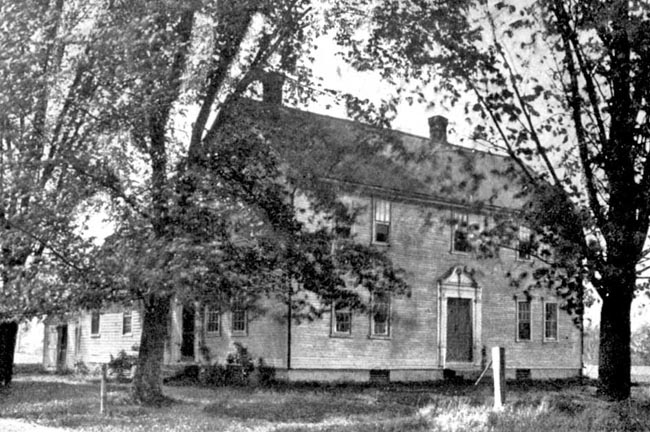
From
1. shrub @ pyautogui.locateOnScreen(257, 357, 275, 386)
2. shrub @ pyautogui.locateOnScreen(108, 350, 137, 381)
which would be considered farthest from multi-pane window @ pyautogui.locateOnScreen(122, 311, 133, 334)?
shrub @ pyautogui.locateOnScreen(257, 357, 275, 386)

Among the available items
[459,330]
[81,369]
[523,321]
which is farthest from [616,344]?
[81,369]

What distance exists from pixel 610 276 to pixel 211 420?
6.74 meters

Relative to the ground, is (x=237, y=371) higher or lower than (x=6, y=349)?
lower

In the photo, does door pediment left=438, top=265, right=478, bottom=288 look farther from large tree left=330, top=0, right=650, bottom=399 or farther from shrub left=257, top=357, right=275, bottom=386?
large tree left=330, top=0, right=650, bottom=399

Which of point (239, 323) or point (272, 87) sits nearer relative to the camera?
point (272, 87)

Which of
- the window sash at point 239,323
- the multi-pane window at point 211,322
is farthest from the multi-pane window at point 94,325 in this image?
the window sash at point 239,323

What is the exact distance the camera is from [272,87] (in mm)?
15852

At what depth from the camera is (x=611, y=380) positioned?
39.7 ft

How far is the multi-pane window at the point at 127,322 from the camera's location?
3127cm

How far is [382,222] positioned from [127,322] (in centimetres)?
1097

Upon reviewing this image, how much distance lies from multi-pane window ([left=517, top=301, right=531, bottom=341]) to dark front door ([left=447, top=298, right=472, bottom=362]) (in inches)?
103

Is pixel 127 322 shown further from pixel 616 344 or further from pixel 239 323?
pixel 616 344

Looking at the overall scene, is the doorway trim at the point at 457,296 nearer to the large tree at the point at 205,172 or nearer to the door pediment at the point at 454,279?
the door pediment at the point at 454,279

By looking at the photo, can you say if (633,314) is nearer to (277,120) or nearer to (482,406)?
(482,406)
